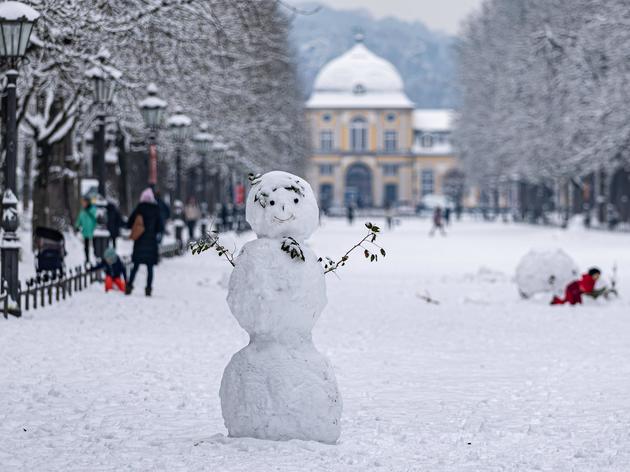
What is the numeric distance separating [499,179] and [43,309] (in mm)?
50547

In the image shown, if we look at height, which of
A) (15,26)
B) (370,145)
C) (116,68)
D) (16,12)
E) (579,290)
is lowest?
(579,290)

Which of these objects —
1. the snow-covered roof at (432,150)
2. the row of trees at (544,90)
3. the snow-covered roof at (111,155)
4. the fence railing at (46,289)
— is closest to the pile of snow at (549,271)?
the fence railing at (46,289)

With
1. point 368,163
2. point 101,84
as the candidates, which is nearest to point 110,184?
point 101,84

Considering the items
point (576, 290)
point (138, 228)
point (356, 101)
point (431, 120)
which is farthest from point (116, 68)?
point (431, 120)

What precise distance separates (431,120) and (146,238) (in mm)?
106918

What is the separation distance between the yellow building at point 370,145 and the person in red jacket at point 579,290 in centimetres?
9817

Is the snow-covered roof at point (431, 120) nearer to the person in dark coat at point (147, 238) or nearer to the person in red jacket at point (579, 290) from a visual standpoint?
the person in red jacket at point (579, 290)

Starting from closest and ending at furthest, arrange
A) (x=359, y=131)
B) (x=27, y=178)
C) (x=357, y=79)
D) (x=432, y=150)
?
1. (x=27, y=178)
2. (x=359, y=131)
3. (x=432, y=150)
4. (x=357, y=79)

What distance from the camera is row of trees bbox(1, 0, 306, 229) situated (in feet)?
55.7

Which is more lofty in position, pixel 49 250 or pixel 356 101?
pixel 356 101

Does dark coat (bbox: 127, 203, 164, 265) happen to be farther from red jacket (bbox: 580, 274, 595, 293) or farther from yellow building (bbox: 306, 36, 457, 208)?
yellow building (bbox: 306, 36, 457, 208)

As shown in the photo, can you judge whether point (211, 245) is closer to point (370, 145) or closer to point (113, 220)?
point (113, 220)

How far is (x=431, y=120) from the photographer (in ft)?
400

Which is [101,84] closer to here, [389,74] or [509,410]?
[509,410]
